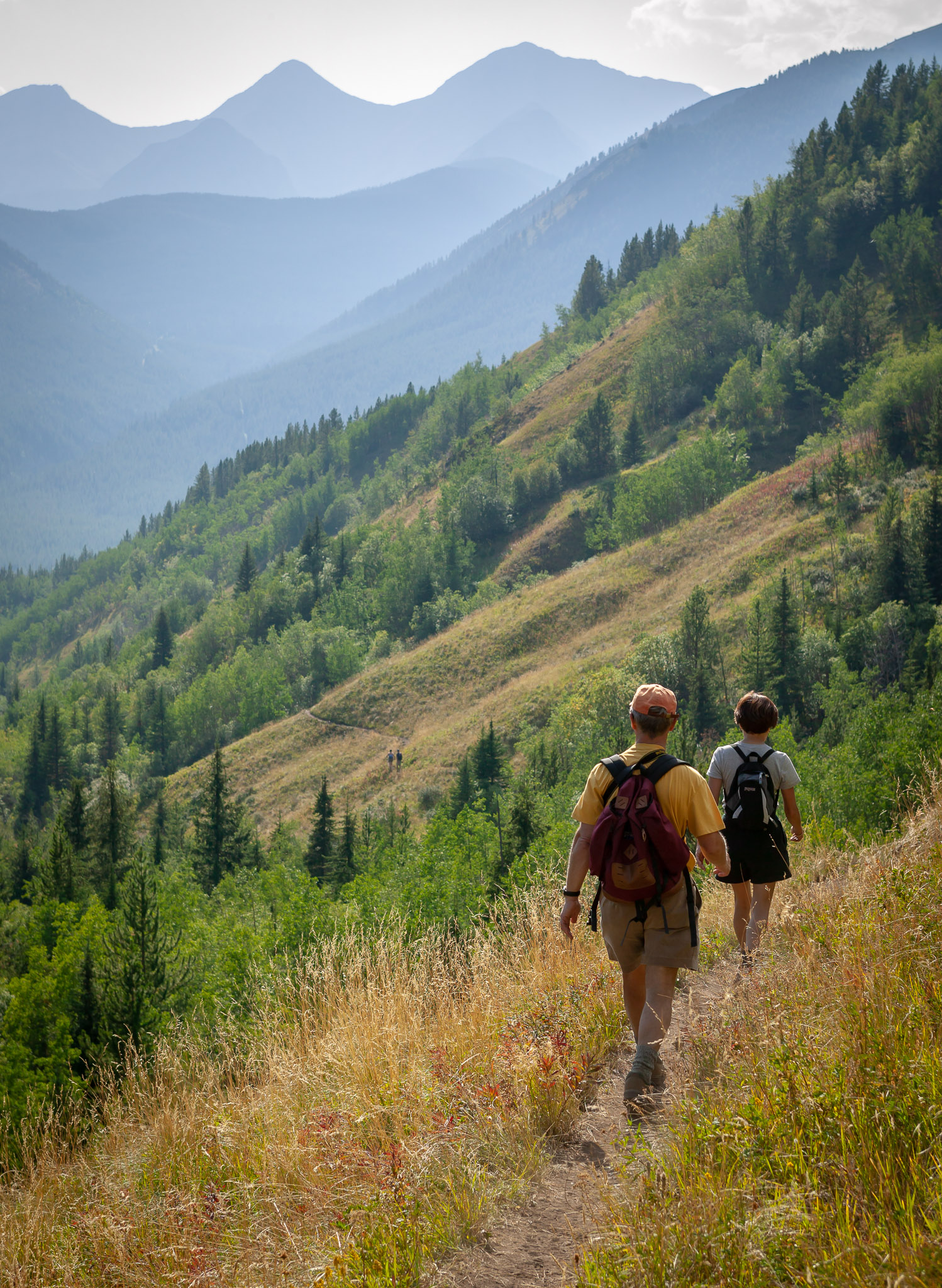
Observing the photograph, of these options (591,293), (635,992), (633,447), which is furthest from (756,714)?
(591,293)

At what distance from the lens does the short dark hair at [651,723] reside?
4.45 metres

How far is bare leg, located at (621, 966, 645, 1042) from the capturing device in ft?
15.1

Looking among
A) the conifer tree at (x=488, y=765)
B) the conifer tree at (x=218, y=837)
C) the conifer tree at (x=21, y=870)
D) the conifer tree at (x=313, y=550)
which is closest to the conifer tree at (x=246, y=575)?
the conifer tree at (x=313, y=550)

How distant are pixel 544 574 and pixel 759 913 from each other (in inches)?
2976

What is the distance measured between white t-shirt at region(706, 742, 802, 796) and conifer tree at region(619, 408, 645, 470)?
83717 mm

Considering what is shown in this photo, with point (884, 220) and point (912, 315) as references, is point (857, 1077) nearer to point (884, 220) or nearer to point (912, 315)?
point (912, 315)

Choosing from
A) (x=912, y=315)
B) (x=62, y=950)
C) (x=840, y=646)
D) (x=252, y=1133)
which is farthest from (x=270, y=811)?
(x=912, y=315)

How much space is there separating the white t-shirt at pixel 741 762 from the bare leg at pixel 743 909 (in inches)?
26.9

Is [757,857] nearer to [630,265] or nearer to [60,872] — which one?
[60,872]

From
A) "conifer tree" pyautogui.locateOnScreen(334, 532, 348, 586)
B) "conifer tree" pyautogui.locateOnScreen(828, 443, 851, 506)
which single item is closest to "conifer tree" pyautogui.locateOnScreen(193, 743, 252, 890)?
"conifer tree" pyautogui.locateOnScreen(828, 443, 851, 506)

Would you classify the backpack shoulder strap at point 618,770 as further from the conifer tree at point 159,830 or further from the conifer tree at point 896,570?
the conifer tree at point 159,830

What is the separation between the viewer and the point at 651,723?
14.6ft

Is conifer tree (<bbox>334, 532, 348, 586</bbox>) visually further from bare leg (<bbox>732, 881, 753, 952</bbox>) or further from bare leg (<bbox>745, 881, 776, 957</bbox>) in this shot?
bare leg (<bbox>745, 881, 776, 957</bbox>)

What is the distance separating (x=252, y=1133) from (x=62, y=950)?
24930 mm
